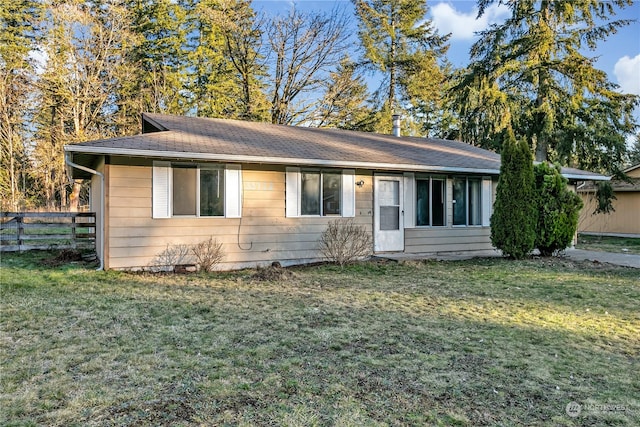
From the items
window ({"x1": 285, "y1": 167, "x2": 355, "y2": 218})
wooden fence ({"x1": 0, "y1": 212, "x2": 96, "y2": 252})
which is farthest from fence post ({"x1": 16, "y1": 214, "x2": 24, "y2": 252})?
window ({"x1": 285, "y1": 167, "x2": 355, "y2": 218})

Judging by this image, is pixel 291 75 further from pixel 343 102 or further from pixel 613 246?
pixel 613 246

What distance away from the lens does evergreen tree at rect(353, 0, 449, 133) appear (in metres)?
20.5

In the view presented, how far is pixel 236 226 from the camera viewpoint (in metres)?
8.12

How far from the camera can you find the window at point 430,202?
32.4 feet

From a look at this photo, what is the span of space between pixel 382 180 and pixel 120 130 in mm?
15914

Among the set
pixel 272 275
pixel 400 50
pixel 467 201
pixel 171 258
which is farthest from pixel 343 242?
pixel 400 50

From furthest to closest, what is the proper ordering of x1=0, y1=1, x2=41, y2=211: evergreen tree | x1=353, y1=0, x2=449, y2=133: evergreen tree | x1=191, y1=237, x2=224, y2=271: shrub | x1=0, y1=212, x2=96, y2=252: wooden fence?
x1=353, y1=0, x2=449, y2=133: evergreen tree, x1=0, y1=1, x2=41, y2=211: evergreen tree, x1=0, y1=212, x2=96, y2=252: wooden fence, x1=191, y1=237, x2=224, y2=271: shrub

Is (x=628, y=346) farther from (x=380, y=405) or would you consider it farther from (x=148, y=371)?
(x=148, y=371)

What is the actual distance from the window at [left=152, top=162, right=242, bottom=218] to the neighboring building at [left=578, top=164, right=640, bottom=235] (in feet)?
52.5

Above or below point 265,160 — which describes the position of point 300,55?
above

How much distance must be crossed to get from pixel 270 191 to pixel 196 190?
144 centimetres

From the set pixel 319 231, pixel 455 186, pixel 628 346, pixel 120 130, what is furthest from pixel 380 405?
pixel 120 130

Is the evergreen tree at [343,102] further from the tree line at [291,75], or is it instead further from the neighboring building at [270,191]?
the neighboring building at [270,191]

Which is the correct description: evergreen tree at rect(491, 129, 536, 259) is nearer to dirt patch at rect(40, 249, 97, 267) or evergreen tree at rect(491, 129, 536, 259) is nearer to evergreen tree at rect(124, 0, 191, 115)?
dirt patch at rect(40, 249, 97, 267)
